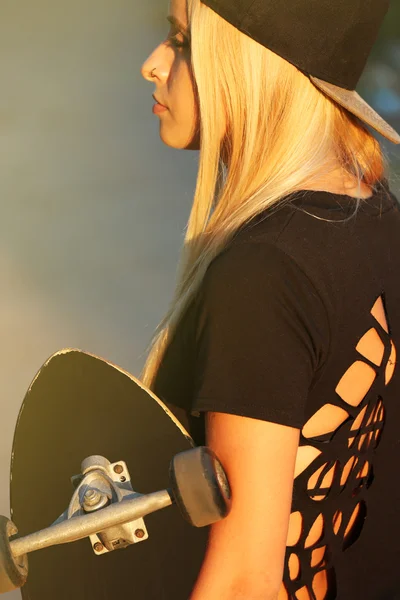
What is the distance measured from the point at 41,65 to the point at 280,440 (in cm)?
930

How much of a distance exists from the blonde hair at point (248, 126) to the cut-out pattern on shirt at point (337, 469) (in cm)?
25

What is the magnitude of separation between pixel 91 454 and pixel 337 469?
1.30 feet

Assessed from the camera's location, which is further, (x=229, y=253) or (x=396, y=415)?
(x=396, y=415)

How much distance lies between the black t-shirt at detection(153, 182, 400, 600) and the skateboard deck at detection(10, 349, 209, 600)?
0.07 metres

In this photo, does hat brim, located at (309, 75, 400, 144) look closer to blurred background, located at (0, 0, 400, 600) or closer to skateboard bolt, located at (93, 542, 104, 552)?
skateboard bolt, located at (93, 542, 104, 552)

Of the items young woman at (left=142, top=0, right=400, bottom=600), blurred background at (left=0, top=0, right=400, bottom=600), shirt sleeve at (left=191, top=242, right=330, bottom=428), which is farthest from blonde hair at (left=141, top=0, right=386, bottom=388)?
blurred background at (left=0, top=0, right=400, bottom=600)

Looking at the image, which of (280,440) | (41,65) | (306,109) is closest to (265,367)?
(280,440)

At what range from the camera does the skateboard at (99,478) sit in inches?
51.8

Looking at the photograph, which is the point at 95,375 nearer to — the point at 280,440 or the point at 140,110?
the point at 280,440

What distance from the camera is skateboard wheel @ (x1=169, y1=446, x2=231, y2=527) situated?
3.67 feet

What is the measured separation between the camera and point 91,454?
149 cm

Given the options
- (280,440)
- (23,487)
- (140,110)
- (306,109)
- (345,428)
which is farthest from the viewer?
(140,110)

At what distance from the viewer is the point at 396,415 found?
1.43m

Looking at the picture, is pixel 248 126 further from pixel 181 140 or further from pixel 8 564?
pixel 8 564
